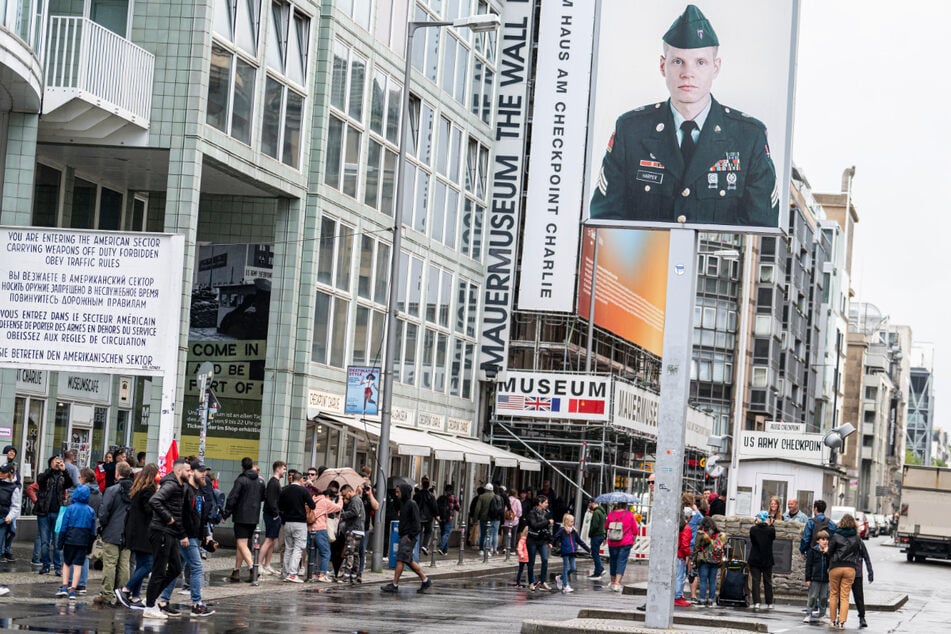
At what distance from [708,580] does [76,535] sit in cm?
1209

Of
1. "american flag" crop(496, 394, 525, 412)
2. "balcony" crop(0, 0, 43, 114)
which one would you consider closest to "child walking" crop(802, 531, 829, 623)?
"balcony" crop(0, 0, 43, 114)

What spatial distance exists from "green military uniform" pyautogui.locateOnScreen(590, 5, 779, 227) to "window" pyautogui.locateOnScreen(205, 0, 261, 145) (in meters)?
12.4

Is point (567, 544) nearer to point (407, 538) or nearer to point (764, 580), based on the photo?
point (764, 580)

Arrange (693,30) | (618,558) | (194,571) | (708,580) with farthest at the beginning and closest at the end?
(618,558), (708,580), (693,30), (194,571)

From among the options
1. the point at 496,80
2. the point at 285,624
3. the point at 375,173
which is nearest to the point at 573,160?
the point at 496,80

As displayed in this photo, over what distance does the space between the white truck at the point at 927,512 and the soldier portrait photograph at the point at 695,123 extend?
40.4m

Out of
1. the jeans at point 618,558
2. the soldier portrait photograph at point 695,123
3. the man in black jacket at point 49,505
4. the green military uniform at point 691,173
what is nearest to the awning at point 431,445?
the jeans at point 618,558

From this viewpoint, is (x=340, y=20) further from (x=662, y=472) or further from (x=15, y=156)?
(x=662, y=472)

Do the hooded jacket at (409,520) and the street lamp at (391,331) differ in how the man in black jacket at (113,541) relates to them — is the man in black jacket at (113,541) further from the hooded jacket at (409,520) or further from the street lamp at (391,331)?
the street lamp at (391,331)

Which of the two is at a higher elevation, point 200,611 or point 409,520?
point 409,520

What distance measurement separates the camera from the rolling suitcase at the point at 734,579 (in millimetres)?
26969

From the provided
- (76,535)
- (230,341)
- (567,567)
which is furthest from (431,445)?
(76,535)

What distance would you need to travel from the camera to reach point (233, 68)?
99.4ft

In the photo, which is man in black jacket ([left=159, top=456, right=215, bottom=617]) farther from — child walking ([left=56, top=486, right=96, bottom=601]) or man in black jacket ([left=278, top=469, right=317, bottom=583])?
man in black jacket ([left=278, top=469, right=317, bottom=583])
